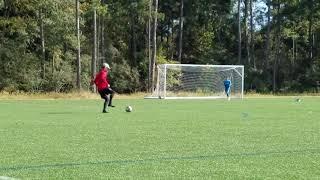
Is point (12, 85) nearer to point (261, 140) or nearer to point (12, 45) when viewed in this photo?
point (12, 45)

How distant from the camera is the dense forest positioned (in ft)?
152

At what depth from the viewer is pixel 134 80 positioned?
53812 mm

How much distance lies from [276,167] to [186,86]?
36.5 m

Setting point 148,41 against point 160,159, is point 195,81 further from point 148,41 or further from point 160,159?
point 160,159

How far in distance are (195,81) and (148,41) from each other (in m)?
12.2

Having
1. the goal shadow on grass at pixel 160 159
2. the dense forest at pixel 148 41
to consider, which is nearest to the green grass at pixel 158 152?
the goal shadow on grass at pixel 160 159

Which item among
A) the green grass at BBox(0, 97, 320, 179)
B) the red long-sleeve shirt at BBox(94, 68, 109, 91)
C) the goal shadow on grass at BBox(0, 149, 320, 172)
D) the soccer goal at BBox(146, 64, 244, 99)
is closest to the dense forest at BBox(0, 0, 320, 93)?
the soccer goal at BBox(146, 64, 244, 99)

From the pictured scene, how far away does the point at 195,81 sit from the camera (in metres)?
44.8

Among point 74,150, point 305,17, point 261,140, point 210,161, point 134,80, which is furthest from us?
point 305,17

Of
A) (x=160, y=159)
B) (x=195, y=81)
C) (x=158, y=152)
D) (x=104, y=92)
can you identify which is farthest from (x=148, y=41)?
(x=160, y=159)

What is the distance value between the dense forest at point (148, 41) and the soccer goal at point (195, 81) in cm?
573

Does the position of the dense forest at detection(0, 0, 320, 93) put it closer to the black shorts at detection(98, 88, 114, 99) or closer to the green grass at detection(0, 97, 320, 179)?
the black shorts at detection(98, 88, 114, 99)

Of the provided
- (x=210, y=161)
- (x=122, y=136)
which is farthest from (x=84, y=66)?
(x=210, y=161)

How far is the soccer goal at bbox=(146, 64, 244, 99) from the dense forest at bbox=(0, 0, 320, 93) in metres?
5.73
